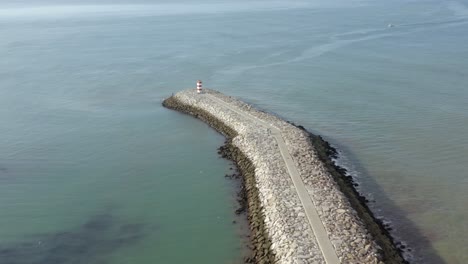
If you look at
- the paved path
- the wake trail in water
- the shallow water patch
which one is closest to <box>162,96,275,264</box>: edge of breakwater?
the paved path

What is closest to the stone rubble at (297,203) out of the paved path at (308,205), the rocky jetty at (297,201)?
the rocky jetty at (297,201)

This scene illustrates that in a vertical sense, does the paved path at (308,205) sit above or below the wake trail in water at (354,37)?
below

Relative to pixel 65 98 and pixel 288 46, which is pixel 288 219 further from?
pixel 288 46

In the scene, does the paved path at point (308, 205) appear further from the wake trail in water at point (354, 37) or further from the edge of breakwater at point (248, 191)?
the wake trail in water at point (354, 37)

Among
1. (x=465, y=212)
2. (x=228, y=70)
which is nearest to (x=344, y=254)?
(x=465, y=212)

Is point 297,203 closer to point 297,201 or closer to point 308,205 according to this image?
point 297,201

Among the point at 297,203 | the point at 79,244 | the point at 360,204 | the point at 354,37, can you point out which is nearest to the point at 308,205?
the point at 297,203
